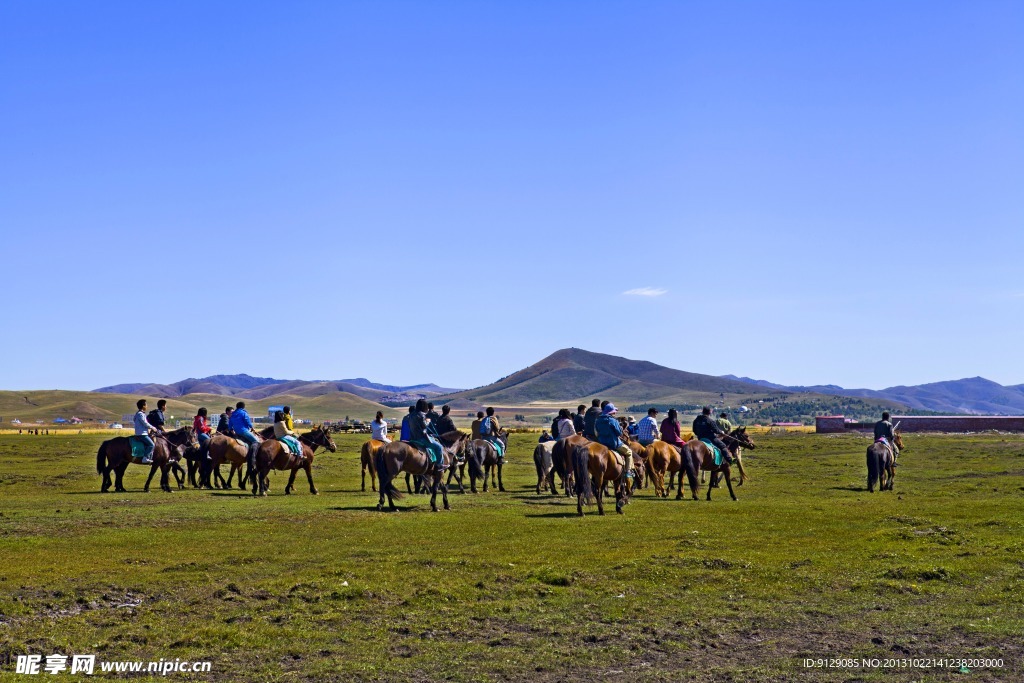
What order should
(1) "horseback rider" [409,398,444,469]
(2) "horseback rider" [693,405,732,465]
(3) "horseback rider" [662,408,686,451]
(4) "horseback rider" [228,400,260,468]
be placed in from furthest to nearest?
A: (4) "horseback rider" [228,400,260,468] → (3) "horseback rider" [662,408,686,451] → (2) "horseback rider" [693,405,732,465] → (1) "horseback rider" [409,398,444,469]

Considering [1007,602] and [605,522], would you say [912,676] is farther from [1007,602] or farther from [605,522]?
[605,522]

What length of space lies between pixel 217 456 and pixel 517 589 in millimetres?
20231

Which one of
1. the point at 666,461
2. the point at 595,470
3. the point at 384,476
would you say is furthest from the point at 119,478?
the point at 666,461

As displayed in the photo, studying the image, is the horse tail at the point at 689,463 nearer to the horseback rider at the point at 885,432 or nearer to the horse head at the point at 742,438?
the horse head at the point at 742,438

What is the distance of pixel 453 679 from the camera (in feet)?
34.2

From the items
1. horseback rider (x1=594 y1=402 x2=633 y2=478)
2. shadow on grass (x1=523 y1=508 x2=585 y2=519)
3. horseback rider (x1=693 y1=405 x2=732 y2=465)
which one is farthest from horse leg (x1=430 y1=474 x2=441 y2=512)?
horseback rider (x1=693 y1=405 x2=732 y2=465)

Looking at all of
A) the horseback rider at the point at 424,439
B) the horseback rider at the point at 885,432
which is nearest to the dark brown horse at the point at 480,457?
the horseback rider at the point at 424,439

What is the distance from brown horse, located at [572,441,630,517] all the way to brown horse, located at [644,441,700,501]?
188 inches

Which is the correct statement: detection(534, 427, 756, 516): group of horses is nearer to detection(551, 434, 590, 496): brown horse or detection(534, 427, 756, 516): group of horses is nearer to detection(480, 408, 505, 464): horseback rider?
detection(551, 434, 590, 496): brown horse

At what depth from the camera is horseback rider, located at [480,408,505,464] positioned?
32.2 meters

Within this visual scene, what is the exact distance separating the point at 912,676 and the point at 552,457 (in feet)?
64.7

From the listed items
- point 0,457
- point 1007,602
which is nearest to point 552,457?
point 1007,602

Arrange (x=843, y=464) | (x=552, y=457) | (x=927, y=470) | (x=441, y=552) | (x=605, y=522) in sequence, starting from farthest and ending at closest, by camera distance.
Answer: (x=843, y=464)
(x=927, y=470)
(x=552, y=457)
(x=605, y=522)
(x=441, y=552)

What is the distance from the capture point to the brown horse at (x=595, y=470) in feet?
78.8
